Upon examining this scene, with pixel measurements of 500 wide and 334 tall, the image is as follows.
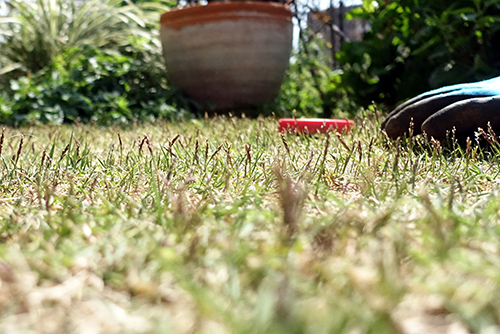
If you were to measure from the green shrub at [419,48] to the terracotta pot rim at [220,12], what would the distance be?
39.0 inches

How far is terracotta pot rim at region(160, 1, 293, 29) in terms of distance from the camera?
15.7 feet

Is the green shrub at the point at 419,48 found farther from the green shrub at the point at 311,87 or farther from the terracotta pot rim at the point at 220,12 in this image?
the terracotta pot rim at the point at 220,12

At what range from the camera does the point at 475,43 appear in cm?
354

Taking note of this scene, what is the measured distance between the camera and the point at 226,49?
15.9 ft

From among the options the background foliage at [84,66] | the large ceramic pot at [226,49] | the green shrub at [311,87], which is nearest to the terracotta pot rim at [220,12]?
the large ceramic pot at [226,49]

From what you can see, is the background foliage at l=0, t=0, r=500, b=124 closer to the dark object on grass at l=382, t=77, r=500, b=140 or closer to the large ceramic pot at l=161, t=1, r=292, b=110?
the large ceramic pot at l=161, t=1, r=292, b=110

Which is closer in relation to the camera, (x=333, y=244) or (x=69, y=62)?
(x=333, y=244)

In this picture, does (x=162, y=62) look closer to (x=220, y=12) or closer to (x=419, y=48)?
(x=220, y=12)

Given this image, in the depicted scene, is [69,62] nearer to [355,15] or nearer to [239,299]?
[355,15]

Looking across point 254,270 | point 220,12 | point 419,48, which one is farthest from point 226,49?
point 254,270

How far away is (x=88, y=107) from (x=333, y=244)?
3.73 meters

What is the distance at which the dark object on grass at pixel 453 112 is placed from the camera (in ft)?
5.68

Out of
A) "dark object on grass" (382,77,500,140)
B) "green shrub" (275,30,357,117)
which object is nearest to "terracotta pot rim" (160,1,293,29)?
"green shrub" (275,30,357,117)

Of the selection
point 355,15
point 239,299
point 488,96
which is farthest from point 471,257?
point 355,15
